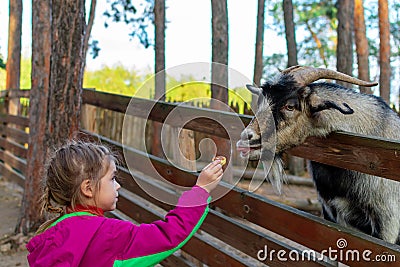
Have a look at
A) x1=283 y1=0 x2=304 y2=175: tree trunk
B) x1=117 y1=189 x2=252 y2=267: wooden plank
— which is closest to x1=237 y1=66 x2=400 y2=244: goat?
x1=117 y1=189 x2=252 y2=267: wooden plank

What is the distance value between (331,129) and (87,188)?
1593 mm

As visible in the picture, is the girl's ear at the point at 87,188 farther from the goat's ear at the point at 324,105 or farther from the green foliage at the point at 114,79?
the green foliage at the point at 114,79

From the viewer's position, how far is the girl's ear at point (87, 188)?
2082 millimetres

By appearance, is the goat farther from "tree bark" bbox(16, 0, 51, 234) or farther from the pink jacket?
"tree bark" bbox(16, 0, 51, 234)

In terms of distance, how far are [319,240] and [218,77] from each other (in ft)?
4.04

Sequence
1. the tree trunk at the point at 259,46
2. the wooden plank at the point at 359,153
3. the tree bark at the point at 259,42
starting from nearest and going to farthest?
the wooden plank at the point at 359,153, the tree bark at the point at 259,42, the tree trunk at the point at 259,46

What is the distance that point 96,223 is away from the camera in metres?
1.99

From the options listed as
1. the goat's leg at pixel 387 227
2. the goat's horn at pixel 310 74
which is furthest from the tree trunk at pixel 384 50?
the goat's leg at pixel 387 227

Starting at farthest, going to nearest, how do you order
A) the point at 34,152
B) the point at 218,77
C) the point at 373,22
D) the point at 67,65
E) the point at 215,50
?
the point at 373,22 → the point at 215,50 → the point at 34,152 → the point at 67,65 → the point at 218,77

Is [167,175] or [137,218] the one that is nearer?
[167,175]

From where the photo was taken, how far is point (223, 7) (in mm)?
7965

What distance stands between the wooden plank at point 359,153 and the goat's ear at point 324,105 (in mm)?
218

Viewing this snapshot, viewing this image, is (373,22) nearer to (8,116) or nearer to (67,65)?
(8,116)

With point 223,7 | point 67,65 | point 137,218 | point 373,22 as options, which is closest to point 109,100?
point 67,65
